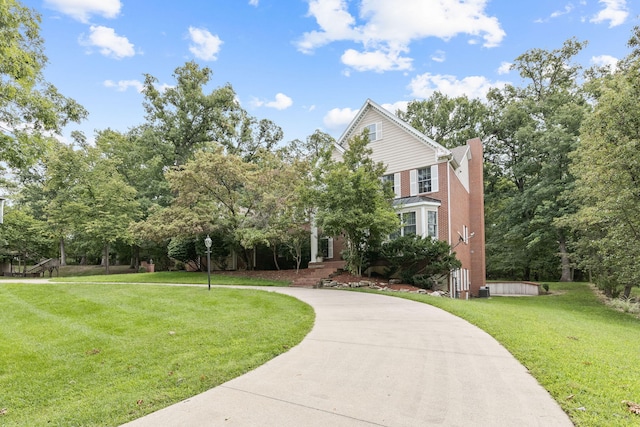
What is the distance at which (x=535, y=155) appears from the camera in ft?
88.9

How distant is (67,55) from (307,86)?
33.9 ft

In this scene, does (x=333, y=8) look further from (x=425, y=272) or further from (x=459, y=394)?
(x=459, y=394)

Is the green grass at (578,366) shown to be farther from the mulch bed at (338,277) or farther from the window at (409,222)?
the window at (409,222)

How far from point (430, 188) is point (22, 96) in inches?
635

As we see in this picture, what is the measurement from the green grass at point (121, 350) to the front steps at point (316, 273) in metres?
6.62

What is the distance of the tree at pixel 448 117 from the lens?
31109mm

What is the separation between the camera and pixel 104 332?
→ 6625mm

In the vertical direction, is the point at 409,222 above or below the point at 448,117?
below

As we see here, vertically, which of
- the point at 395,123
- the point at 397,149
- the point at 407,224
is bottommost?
the point at 407,224

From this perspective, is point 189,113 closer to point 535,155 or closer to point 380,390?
point 535,155

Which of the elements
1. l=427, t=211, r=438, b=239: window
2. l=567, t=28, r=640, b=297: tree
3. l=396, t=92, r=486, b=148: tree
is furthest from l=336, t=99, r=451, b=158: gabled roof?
l=396, t=92, r=486, b=148: tree

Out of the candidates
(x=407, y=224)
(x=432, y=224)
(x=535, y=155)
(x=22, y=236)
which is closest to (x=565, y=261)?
(x=535, y=155)

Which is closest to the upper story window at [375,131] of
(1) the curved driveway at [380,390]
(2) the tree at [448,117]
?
(2) the tree at [448,117]

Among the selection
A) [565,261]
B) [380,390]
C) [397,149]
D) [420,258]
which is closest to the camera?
[380,390]
